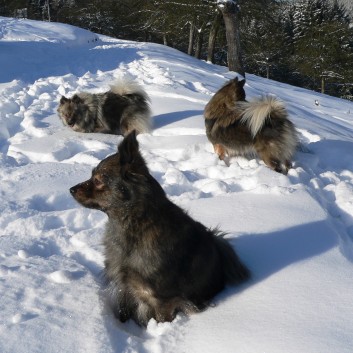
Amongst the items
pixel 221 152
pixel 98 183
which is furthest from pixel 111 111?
pixel 98 183

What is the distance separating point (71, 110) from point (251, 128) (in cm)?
333

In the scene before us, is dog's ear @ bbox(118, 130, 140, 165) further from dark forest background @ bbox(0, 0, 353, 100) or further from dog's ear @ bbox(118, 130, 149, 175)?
dark forest background @ bbox(0, 0, 353, 100)

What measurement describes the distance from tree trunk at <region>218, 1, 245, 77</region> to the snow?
830 centimetres

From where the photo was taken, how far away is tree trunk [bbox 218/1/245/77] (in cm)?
1546

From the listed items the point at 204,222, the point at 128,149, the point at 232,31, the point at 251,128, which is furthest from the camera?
the point at 232,31

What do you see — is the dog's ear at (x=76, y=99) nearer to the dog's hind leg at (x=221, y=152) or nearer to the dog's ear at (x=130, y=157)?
the dog's hind leg at (x=221, y=152)

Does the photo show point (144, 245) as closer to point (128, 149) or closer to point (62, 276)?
point (128, 149)

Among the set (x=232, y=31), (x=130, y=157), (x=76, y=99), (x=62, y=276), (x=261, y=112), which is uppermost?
(x=232, y=31)

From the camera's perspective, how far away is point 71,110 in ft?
25.4

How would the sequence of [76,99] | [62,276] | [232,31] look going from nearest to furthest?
[62,276], [76,99], [232,31]

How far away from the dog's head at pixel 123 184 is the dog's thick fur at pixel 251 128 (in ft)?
10.3

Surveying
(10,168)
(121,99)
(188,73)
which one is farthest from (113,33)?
(10,168)

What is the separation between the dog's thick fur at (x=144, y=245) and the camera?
279 cm

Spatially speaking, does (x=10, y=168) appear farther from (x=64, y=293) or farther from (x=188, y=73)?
(x=188, y=73)
